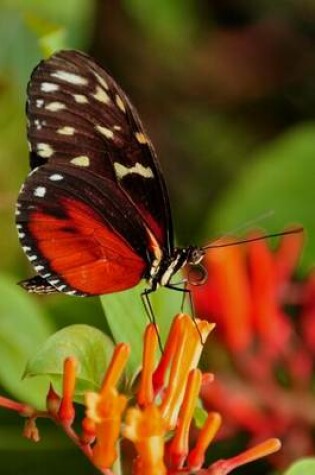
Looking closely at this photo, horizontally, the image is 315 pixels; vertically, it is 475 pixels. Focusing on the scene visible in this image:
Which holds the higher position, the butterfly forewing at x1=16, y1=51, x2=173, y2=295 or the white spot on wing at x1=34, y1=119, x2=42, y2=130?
the white spot on wing at x1=34, y1=119, x2=42, y2=130

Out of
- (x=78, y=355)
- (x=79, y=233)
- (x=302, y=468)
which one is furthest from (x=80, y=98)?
(x=302, y=468)

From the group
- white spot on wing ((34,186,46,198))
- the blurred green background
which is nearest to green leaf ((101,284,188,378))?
white spot on wing ((34,186,46,198))

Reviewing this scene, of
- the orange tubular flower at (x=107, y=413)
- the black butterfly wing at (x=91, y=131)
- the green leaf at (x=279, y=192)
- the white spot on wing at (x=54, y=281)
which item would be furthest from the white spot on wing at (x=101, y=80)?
the green leaf at (x=279, y=192)

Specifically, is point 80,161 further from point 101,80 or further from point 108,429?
point 108,429

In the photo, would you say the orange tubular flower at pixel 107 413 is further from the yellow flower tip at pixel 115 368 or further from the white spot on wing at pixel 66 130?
the white spot on wing at pixel 66 130

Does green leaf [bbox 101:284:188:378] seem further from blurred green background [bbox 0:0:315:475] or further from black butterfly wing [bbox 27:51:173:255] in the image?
blurred green background [bbox 0:0:315:475]
